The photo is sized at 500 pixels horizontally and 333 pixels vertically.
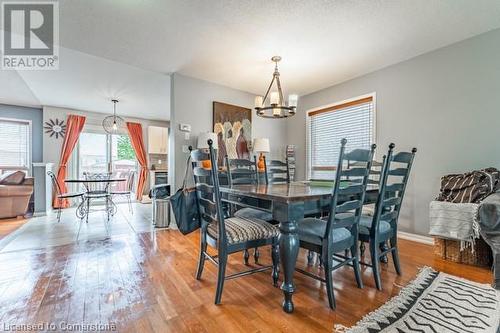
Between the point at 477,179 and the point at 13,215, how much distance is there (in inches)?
277

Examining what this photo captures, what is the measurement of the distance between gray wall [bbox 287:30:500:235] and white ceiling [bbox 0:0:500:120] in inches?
7.6

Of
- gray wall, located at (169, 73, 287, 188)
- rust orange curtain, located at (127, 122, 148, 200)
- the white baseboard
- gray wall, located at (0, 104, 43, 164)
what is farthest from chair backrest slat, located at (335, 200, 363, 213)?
gray wall, located at (0, 104, 43, 164)

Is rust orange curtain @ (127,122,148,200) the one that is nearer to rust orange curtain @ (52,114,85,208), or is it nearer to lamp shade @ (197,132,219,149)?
rust orange curtain @ (52,114,85,208)

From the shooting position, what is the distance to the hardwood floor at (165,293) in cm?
136

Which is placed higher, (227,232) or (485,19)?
(485,19)

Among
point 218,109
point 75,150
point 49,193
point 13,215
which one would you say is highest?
point 218,109

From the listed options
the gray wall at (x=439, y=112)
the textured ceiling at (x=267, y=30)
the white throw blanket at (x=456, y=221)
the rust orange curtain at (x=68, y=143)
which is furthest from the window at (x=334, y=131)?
the rust orange curtain at (x=68, y=143)

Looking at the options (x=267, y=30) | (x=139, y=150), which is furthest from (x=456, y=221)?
(x=139, y=150)

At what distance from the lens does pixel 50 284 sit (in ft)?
5.88

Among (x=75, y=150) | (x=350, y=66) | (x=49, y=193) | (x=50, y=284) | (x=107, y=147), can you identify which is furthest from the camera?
(x=107, y=147)

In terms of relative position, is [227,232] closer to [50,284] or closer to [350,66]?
[50,284]

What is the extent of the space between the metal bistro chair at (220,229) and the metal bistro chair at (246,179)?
0.35 meters

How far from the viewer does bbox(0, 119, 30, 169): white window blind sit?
5141mm

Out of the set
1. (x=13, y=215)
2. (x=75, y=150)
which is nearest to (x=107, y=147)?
(x=75, y=150)
